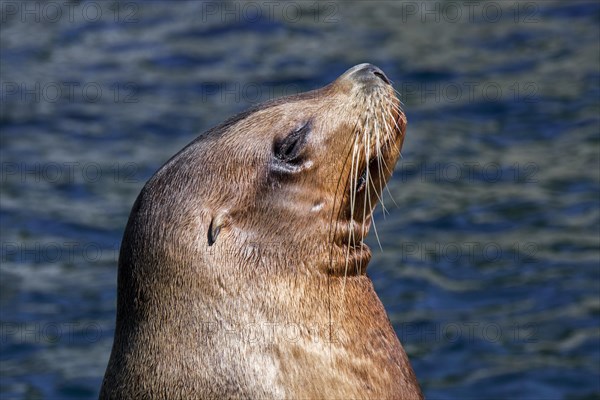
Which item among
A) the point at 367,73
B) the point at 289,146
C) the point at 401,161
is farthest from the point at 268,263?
the point at 401,161

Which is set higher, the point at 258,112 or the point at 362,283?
the point at 258,112

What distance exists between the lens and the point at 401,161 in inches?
460

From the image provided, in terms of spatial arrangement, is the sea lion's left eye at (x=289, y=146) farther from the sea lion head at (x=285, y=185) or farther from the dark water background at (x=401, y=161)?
the dark water background at (x=401, y=161)

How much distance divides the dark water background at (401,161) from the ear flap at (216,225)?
4123mm

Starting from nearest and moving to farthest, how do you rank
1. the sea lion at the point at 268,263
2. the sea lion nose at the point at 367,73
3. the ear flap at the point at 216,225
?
the sea lion at the point at 268,263, the ear flap at the point at 216,225, the sea lion nose at the point at 367,73

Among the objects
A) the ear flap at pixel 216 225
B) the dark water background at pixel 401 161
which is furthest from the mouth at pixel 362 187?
the dark water background at pixel 401 161

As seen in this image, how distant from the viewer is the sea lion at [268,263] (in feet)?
16.8

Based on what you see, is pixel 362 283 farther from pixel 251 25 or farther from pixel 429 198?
pixel 251 25

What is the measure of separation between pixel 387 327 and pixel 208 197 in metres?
0.95

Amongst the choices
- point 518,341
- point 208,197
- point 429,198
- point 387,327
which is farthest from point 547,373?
point 208,197

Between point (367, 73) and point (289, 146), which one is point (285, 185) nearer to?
point (289, 146)

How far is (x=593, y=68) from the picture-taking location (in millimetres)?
12898

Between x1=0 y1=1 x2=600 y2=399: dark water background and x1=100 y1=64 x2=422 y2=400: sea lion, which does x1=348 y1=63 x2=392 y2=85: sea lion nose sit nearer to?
x1=100 y1=64 x2=422 y2=400: sea lion

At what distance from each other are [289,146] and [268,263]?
531 mm
